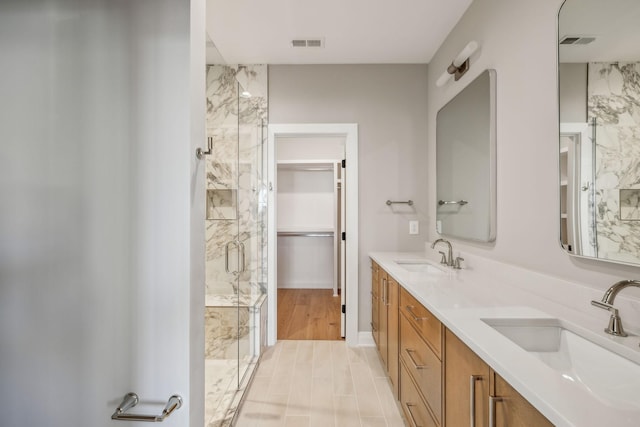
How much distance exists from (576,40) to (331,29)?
171 cm

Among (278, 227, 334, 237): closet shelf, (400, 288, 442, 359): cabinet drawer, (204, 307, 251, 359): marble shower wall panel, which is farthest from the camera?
(278, 227, 334, 237): closet shelf

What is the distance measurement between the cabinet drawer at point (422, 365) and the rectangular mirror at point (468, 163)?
2.49 feet

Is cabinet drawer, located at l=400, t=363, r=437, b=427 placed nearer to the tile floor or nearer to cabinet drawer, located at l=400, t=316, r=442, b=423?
cabinet drawer, located at l=400, t=316, r=442, b=423

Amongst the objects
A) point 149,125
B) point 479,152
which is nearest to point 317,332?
point 479,152

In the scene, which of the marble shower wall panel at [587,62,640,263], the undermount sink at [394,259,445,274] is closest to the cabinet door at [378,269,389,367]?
the undermount sink at [394,259,445,274]

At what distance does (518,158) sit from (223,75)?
197 centimetres

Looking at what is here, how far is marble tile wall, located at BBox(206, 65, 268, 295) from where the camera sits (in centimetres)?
194

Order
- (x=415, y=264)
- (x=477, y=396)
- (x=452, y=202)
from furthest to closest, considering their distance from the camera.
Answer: (x=415, y=264)
(x=452, y=202)
(x=477, y=396)

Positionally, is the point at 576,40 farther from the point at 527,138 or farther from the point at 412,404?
the point at 412,404

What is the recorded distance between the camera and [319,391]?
2.19 m

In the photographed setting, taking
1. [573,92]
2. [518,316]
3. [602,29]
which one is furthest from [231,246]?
[602,29]

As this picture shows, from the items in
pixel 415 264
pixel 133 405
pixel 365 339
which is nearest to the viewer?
pixel 133 405

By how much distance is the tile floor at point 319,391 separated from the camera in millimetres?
1899

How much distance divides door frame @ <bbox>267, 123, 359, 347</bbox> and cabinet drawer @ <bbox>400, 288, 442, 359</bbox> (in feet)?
3.63
